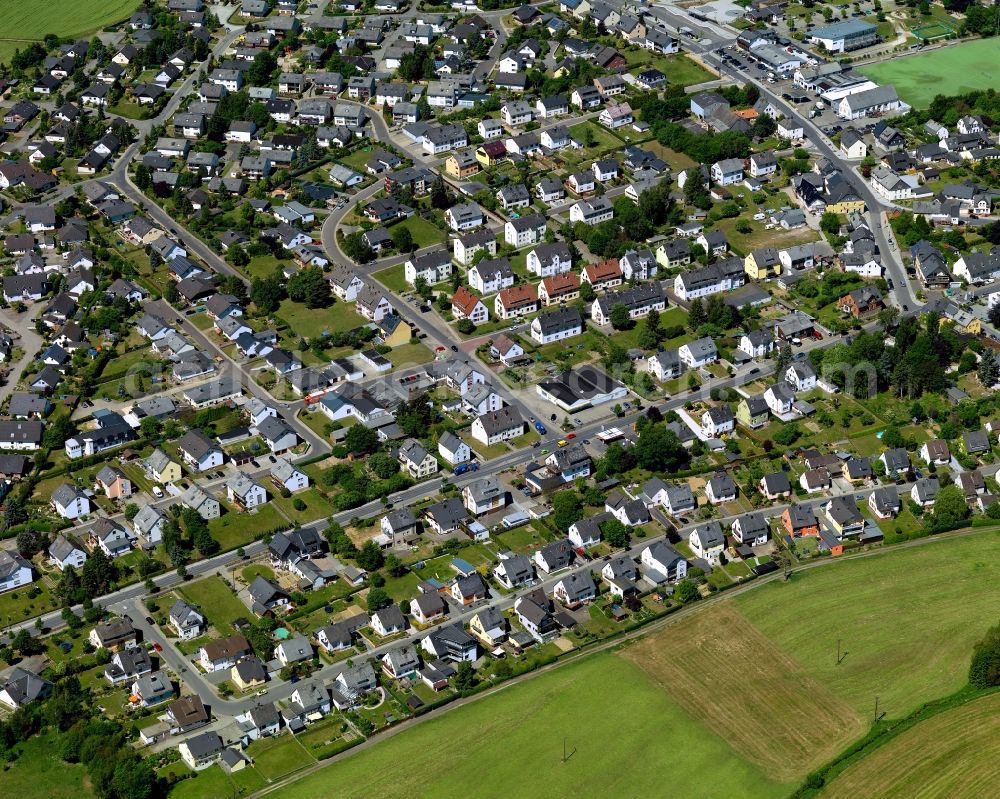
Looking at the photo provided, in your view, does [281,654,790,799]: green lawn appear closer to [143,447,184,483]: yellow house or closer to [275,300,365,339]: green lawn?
[143,447,184,483]: yellow house

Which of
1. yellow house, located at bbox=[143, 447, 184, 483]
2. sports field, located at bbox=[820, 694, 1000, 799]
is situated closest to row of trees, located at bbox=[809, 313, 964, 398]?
sports field, located at bbox=[820, 694, 1000, 799]

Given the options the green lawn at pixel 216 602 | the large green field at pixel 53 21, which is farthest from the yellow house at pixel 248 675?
the large green field at pixel 53 21

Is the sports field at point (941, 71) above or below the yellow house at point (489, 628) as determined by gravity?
above

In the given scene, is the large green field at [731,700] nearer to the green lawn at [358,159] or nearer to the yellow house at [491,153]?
the yellow house at [491,153]

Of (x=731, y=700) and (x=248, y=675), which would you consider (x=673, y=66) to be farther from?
(x=248, y=675)

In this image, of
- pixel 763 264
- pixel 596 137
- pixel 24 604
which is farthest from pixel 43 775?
pixel 596 137

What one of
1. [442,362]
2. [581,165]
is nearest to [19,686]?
[442,362]
